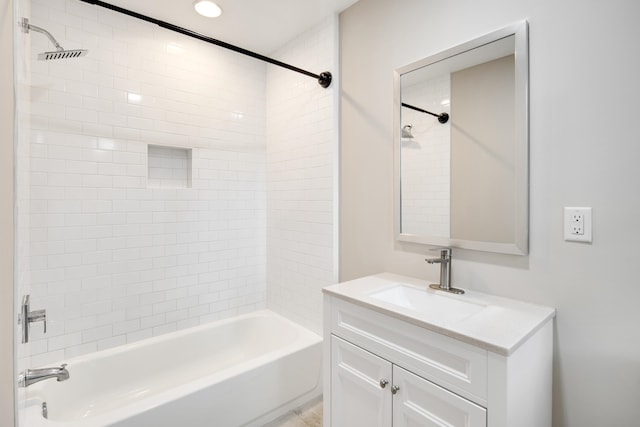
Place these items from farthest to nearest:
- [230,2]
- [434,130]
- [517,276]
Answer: [230,2] → [434,130] → [517,276]

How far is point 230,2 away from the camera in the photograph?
2.01 metres

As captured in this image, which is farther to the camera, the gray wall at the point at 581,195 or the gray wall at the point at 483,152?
the gray wall at the point at 483,152

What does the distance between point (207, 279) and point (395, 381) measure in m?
1.76

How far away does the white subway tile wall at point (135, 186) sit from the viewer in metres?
1.89

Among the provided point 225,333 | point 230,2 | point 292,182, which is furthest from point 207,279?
point 230,2

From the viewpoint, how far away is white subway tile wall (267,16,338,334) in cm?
222

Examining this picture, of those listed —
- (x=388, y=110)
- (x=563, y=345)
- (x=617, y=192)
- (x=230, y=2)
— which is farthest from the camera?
(x=230, y=2)

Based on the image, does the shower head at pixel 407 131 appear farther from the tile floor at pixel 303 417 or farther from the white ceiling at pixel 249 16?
the tile floor at pixel 303 417

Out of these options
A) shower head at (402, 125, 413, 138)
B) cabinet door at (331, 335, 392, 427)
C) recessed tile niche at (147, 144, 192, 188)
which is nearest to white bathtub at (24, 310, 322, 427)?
cabinet door at (331, 335, 392, 427)

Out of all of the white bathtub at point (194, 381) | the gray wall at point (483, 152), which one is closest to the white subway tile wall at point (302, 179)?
the white bathtub at point (194, 381)

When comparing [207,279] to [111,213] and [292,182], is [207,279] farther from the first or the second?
[292,182]

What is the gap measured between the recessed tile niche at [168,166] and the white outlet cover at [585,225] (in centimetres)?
235

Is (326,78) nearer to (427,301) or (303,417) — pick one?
(427,301)

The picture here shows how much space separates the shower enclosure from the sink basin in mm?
646
